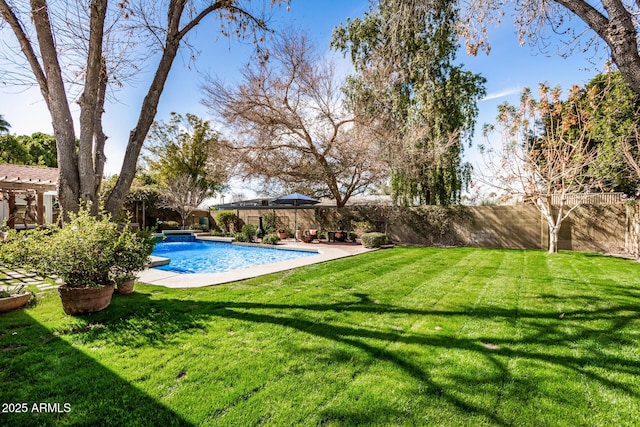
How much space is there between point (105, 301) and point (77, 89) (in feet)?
12.1

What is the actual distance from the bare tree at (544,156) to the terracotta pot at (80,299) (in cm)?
1280

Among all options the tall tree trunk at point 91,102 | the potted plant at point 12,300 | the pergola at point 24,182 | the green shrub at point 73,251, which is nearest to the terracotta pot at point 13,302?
the potted plant at point 12,300

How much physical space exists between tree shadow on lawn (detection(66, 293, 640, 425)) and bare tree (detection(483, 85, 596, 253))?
737 cm

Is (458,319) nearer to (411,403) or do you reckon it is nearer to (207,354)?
(411,403)

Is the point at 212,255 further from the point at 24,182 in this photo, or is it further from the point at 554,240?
the point at 554,240

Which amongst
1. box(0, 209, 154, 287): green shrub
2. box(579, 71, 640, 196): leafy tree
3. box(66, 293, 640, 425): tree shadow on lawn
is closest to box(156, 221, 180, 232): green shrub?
box(66, 293, 640, 425): tree shadow on lawn

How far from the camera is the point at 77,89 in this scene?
5.08 meters

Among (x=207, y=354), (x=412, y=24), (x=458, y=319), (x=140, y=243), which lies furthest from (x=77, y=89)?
(x=458, y=319)

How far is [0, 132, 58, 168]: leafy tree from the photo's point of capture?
2643 cm

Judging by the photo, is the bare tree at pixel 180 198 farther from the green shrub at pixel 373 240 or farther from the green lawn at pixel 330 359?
the green lawn at pixel 330 359

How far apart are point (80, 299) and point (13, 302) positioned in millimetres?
1151

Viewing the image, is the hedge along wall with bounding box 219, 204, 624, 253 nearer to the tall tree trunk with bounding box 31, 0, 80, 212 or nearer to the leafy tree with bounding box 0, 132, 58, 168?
the tall tree trunk with bounding box 31, 0, 80, 212

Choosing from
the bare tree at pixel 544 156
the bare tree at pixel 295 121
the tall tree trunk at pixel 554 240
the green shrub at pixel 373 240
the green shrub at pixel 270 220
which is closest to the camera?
the bare tree at pixel 544 156

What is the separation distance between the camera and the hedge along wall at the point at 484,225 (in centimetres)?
1102
